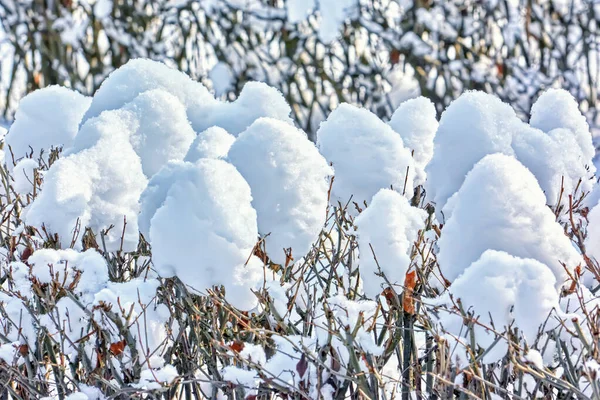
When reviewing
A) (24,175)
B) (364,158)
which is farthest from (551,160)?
(24,175)

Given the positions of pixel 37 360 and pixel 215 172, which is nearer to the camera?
pixel 215 172

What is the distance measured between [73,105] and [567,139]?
213cm

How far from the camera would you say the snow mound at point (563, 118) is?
9.68 ft

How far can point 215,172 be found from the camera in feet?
7.97

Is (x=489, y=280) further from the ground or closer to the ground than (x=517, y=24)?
closer to the ground

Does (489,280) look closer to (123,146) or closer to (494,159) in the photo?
(494,159)

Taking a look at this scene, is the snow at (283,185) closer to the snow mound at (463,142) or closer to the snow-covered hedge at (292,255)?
the snow-covered hedge at (292,255)

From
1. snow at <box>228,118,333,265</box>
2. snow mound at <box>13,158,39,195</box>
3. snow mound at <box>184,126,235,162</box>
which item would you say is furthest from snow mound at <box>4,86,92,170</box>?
snow at <box>228,118,333,265</box>

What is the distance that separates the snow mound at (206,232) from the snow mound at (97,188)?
1.24 ft

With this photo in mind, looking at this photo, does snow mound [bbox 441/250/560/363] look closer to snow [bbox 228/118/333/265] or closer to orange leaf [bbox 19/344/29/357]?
snow [bbox 228/118/333/265]

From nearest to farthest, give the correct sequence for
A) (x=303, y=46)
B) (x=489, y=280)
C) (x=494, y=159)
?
(x=489, y=280)
(x=494, y=159)
(x=303, y=46)

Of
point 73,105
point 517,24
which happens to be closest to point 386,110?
point 517,24

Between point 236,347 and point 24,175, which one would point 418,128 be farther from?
point 24,175

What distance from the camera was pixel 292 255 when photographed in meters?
2.67
